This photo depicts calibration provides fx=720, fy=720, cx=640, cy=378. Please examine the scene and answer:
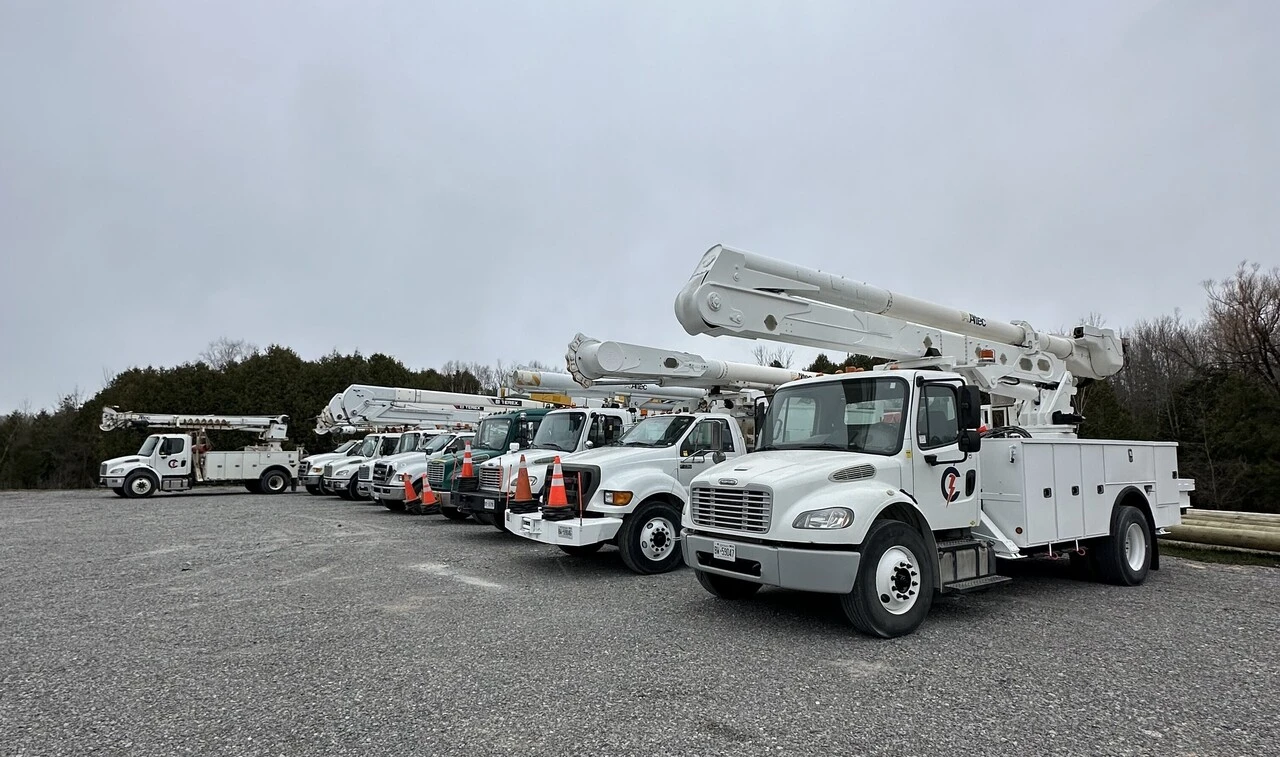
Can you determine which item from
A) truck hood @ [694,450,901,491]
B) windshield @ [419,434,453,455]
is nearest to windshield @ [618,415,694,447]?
truck hood @ [694,450,901,491]

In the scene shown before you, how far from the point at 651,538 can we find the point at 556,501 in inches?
50.8

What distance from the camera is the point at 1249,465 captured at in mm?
25250

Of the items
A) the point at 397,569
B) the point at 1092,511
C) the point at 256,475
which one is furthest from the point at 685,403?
the point at 256,475

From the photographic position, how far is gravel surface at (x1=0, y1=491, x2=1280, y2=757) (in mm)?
4012

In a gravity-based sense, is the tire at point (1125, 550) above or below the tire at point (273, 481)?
above

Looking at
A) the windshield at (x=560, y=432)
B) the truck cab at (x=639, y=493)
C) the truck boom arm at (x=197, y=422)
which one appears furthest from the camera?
the truck boom arm at (x=197, y=422)

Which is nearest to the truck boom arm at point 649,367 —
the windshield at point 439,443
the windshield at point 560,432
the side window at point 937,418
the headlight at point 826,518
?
the windshield at point 560,432

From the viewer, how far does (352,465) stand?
2220 cm

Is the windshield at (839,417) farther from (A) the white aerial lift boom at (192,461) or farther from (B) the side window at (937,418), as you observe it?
(A) the white aerial lift boom at (192,461)

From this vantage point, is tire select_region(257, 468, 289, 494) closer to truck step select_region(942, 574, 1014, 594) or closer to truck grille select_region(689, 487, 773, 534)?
truck grille select_region(689, 487, 773, 534)

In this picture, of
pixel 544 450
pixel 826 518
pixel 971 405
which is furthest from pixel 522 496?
pixel 971 405

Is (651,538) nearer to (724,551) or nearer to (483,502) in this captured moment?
(724,551)

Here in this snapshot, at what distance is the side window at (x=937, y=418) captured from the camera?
21.7 feet

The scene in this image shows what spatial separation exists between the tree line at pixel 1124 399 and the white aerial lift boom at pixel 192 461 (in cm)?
1378
